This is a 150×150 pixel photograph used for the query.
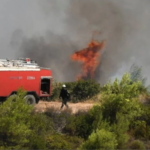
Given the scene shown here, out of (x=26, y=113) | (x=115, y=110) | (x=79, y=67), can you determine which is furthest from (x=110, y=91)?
(x=79, y=67)

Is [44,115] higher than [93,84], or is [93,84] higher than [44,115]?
[93,84]

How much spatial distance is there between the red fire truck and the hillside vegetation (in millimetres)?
3273

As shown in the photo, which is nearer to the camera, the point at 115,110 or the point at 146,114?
the point at 115,110

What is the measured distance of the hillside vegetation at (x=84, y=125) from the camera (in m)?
11.7

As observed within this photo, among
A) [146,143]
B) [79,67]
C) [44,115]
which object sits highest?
[79,67]

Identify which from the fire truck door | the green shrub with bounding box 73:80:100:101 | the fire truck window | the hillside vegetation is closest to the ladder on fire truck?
the fire truck door

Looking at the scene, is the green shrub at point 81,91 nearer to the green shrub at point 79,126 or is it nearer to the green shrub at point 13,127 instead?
the green shrub at point 79,126

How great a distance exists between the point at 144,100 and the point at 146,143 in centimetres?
848

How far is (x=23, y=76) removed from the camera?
1889 cm

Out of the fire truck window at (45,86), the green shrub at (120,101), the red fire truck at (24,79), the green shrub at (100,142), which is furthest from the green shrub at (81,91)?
the green shrub at (100,142)

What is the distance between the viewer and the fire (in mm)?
40281

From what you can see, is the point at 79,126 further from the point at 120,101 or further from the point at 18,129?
the point at 18,129

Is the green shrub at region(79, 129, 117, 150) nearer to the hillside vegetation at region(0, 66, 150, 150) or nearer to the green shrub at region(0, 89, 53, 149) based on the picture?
the hillside vegetation at region(0, 66, 150, 150)

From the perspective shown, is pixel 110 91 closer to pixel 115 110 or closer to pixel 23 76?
pixel 115 110
